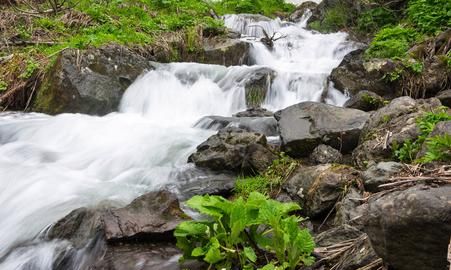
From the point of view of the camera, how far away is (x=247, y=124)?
260 inches

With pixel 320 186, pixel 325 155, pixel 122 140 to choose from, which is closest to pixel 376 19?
pixel 325 155

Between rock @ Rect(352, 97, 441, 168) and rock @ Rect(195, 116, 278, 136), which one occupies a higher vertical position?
rock @ Rect(352, 97, 441, 168)

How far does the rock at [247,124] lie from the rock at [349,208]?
8.89ft

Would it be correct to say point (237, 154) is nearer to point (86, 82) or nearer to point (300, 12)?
point (86, 82)

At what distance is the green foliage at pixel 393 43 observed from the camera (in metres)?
8.23

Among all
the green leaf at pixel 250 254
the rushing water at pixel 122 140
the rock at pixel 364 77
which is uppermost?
the rock at pixel 364 77

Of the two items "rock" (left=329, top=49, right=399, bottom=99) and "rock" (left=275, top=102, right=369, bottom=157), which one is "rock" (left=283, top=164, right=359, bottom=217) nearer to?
"rock" (left=275, top=102, right=369, bottom=157)

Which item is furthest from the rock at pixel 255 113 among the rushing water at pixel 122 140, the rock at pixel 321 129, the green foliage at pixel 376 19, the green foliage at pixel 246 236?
the green foliage at pixel 376 19

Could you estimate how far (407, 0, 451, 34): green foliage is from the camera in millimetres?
8492

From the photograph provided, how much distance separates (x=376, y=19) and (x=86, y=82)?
8.24 m

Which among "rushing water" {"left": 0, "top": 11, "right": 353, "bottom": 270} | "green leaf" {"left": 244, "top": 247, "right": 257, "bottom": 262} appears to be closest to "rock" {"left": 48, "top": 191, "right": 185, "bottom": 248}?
"rushing water" {"left": 0, "top": 11, "right": 353, "bottom": 270}

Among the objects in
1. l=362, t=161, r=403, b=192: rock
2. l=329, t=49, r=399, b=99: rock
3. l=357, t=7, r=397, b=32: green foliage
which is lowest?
l=362, t=161, r=403, b=192: rock

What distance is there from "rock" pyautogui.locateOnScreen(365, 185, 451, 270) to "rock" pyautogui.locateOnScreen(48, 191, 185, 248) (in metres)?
1.91

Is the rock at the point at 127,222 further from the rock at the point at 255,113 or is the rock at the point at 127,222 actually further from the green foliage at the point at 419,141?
the rock at the point at 255,113
